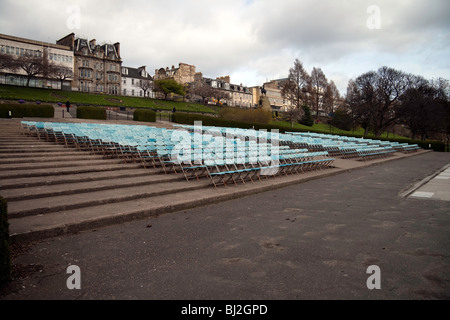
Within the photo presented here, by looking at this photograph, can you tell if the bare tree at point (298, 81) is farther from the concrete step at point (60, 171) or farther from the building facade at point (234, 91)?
the concrete step at point (60, 171)

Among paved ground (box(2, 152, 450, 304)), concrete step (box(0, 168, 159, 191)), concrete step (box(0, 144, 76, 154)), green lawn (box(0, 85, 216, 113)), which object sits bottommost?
paved ground (box(2, 152, 450, 304))

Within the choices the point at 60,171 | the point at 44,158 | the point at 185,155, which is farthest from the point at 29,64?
the point at 185,155

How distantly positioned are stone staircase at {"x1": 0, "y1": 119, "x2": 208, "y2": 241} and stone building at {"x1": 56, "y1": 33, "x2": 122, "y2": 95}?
213 ft

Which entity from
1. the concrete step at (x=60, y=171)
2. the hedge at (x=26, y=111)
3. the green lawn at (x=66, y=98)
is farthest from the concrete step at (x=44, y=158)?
the green lawn at (x=66, y=98)

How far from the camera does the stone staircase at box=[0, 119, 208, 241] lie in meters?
5.91

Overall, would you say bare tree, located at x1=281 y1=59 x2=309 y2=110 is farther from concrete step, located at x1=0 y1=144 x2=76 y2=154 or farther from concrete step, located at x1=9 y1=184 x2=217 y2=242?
concrete step, located at x1=9 y1=184 x2=217 y2=242

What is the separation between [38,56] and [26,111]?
43.0 m

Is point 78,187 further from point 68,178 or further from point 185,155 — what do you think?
point 185,155

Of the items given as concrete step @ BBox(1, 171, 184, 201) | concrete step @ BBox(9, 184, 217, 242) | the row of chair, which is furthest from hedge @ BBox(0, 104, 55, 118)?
concrete step @ BBox(9, 184, 217, 242)

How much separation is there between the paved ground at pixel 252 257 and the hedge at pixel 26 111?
23322 mm

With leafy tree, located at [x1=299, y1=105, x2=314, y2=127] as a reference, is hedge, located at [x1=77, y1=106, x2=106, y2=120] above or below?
below

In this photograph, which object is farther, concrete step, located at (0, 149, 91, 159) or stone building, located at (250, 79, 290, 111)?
stone building, located at (250, 79, 290, 111)
